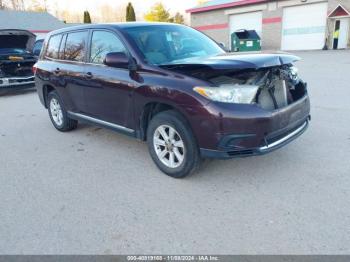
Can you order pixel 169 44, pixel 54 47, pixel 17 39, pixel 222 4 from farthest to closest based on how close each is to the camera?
pixel 222 4 → pixel 17 39 → pixel 54 47 → pixel 169 44

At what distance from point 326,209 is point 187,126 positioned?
1564mm

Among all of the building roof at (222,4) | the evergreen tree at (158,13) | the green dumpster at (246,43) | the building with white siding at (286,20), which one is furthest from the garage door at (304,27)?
the evergreen tree at (158,13)

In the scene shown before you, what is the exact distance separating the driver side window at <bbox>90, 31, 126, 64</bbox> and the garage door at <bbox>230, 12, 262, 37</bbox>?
24.8m

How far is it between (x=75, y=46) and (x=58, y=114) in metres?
1.48

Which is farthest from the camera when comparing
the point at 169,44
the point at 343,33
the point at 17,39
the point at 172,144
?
the point at 343,33

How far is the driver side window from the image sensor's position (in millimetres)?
3959

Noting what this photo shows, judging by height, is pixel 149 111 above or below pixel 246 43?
below

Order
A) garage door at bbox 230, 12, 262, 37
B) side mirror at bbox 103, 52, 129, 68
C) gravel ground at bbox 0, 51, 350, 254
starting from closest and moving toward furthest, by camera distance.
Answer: gravel ground at bbox 0, 51, 350, 254
side mirror at bbox 103, 52, 129, 68
garage door at bbox 230, 12, 262, 37

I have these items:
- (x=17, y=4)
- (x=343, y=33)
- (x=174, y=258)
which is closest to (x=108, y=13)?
(x=17, y=4)

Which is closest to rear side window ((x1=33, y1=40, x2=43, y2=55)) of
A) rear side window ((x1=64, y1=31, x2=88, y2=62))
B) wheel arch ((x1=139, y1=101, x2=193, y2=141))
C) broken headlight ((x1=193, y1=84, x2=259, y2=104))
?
rear side window ((x1=64, y1=31, x2=88, y2=62))

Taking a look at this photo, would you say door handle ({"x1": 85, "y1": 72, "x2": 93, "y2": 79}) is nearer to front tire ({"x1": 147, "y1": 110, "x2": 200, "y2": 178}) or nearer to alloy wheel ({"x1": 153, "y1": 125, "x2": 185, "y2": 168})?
front tire ({"x1": 147, "y1": 110, "x2": 200, "y2": 178})

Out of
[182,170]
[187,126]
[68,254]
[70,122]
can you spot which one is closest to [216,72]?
[187,126]

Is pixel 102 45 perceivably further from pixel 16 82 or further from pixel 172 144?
pixel 16 82

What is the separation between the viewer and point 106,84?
407 cm
